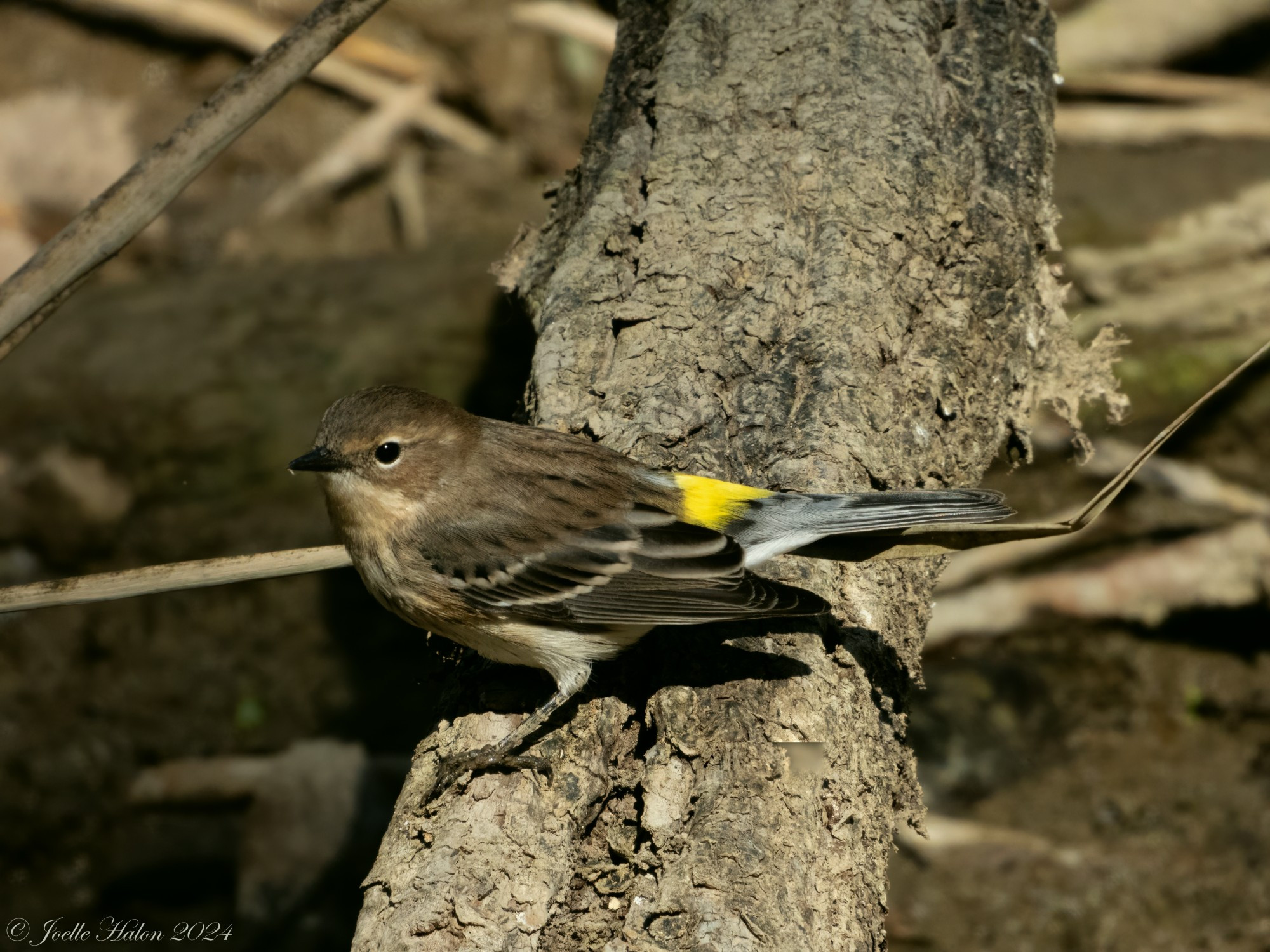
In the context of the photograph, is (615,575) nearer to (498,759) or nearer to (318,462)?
(498,759)

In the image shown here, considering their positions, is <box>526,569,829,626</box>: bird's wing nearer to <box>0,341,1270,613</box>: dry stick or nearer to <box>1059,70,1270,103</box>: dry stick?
<box>0,341,1270,613</box>: dry stick

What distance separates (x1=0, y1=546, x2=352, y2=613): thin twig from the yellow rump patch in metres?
1.51

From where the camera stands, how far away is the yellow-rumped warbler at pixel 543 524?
4.00m

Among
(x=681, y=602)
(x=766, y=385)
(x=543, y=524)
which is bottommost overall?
(x=681, y=602)

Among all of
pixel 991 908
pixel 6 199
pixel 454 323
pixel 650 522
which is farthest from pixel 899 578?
pixel 6 199

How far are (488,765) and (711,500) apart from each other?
1.28 meters

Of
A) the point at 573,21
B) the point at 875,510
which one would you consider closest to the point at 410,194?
the point at 573,21

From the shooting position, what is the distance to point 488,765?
356 cm

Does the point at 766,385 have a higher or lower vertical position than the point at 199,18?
lower

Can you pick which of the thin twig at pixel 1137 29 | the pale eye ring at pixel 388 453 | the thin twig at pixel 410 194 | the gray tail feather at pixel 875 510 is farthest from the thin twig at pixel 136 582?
the thin twig at pixel 1137 29

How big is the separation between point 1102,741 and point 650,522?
4.26 meters

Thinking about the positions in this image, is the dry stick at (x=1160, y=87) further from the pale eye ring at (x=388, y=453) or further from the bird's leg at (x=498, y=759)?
the bird's leg at (x=498, y=759)

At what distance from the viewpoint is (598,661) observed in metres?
4.24

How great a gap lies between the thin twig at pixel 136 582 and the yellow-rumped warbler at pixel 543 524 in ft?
1.39
